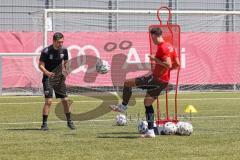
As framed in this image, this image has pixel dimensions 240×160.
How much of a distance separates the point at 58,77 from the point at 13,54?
1478 cm

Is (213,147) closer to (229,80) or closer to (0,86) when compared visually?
(0,86)

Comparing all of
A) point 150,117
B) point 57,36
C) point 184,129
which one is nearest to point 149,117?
point 150,117

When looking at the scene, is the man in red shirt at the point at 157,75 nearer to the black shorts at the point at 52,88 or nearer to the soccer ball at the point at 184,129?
the soccer ball at the point at 184,129

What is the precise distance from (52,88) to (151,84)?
2.94 m

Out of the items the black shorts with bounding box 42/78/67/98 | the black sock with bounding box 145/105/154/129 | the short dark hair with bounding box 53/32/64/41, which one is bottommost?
the black sock with bounding box 145/105/154/129

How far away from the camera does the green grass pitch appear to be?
1030 cm

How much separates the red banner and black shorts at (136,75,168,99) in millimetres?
16983

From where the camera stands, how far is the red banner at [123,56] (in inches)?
1198

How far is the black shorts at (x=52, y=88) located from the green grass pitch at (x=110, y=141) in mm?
768

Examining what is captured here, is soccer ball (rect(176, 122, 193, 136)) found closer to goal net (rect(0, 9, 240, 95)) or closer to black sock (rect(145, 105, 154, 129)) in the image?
black sock (rect(145, 105, 154, 129))

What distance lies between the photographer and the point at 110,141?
12219mm

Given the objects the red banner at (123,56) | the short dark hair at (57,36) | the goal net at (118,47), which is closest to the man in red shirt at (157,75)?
the short dark hair at (57,36)

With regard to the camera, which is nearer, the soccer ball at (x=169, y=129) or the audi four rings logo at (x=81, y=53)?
the soccer ball at (x=169, y=129)

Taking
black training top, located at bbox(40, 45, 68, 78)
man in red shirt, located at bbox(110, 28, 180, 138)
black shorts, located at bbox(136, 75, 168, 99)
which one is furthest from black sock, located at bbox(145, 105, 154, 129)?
A: black training top, located at bbox(40, 45, 68, 78)
